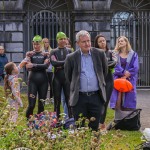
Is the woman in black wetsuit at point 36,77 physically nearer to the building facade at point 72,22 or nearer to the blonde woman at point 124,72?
the blonde woman at point 124,72

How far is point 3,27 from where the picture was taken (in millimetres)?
19047

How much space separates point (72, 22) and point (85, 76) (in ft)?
43.0

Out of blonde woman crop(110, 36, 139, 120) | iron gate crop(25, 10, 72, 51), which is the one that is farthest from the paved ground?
iron gate crop(25, 10, 72, 51)

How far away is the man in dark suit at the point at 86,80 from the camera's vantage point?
671cm

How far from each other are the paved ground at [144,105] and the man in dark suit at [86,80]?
3174mm

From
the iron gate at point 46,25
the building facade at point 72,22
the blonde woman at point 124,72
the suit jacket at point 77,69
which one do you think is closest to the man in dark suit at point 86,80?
the suit jacket at point 77,69

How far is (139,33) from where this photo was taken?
65.7ft

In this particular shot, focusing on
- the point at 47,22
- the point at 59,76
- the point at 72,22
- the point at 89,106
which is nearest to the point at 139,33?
the point at 72,22

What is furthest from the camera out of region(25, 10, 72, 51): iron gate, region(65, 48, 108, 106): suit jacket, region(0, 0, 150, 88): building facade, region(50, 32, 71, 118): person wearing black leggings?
region(25, 10, 72, 51): iron gate

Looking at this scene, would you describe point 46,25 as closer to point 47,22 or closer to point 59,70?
point 47,22

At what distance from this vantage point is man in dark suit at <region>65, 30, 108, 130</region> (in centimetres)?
671

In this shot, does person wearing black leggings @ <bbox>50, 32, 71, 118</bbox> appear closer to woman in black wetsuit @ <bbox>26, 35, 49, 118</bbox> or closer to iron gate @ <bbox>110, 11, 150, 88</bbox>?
woman in black wetsuit @ <bbox>26, 35, 49, 118</bbox>

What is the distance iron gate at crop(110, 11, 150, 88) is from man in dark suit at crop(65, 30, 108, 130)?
42.1 ft

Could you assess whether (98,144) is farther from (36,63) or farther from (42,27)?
(42,27)
